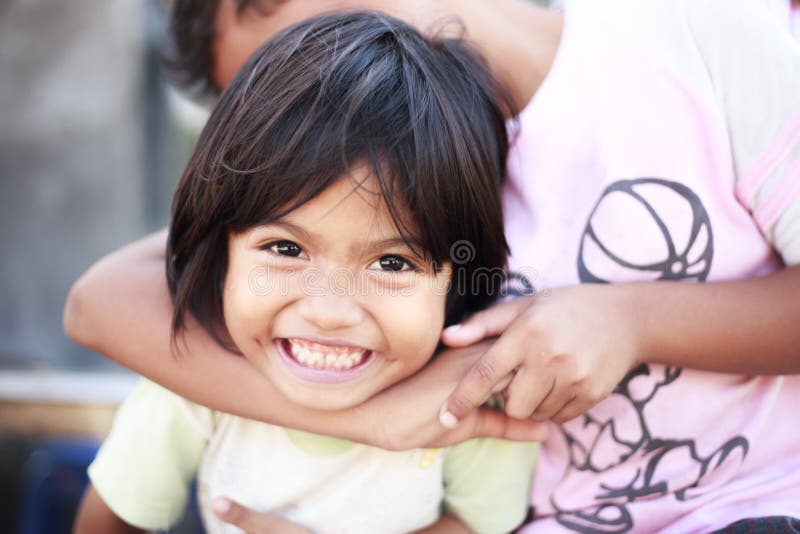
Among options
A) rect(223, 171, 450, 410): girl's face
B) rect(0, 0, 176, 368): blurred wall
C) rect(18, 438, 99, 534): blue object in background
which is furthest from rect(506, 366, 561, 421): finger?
rect(0, 0, 176, 368): blurred wall

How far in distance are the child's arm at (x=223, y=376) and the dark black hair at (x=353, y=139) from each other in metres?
0.06

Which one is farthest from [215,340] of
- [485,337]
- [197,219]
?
[485,337]

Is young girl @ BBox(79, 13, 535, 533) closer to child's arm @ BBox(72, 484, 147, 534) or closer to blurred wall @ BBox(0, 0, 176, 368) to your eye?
child's arm @ BBox(72, 484, 147, 534)

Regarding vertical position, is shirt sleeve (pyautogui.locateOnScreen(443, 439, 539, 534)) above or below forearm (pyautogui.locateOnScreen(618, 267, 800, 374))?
below

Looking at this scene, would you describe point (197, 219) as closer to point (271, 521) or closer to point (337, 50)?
point (337, 50)

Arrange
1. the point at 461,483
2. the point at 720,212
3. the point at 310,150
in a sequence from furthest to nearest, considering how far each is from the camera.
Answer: the point at 461,483 < the point at 720,212 < the point at 310,150

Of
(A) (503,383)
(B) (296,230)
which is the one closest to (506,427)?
(A) (503,383)

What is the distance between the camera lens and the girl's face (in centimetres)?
108

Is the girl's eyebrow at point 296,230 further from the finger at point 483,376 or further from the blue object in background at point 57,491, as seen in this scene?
the blue object in background at point 57,491

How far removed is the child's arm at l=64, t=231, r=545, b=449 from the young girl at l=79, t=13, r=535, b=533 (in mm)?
31

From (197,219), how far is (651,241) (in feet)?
2.35

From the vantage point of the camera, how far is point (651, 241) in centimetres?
119

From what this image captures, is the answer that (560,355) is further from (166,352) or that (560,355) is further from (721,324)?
(166,352)

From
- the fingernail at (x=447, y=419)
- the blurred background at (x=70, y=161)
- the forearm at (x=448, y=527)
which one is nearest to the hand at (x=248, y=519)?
the forearm at (x=448, y=527)
